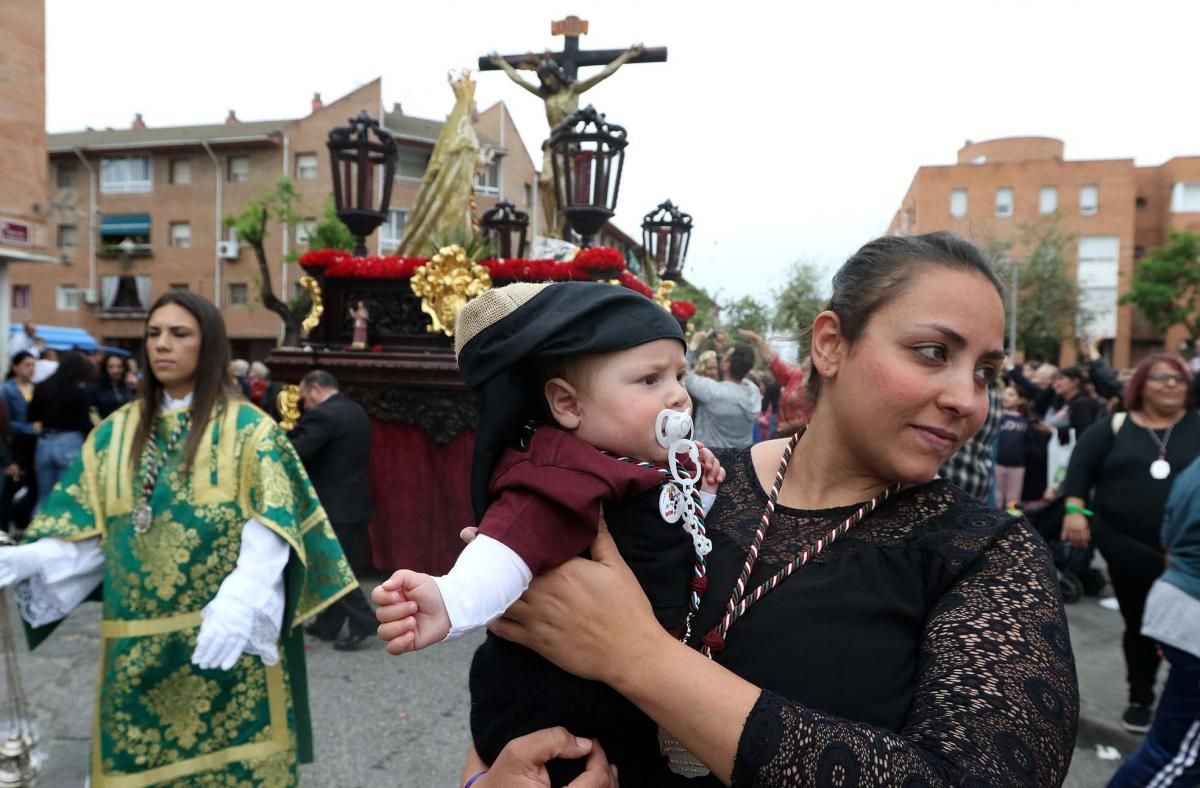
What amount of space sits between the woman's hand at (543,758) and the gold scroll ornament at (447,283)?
16.5 feet

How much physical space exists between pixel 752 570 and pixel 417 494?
218 inches

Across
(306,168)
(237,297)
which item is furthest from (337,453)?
(237,297)

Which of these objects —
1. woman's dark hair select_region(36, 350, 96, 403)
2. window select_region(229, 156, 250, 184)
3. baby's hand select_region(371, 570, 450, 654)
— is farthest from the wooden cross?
window select_region(229, 156, 250, 184)

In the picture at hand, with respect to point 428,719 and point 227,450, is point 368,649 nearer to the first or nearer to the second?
point 428,719

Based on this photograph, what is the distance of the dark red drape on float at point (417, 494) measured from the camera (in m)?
6.51

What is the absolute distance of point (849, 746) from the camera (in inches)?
42.4

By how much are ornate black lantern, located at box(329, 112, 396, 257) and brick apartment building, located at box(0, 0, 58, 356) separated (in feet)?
44.5

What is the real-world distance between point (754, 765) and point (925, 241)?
93cm

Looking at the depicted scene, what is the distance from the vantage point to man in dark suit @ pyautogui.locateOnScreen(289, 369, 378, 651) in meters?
5.59

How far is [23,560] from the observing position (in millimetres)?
2873

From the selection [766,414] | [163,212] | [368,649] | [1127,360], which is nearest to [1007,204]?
[1127,360]

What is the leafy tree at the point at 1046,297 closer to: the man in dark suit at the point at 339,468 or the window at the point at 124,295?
the man in dark suit at the point at 339,468

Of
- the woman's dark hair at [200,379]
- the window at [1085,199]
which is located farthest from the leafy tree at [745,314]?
the window at [1085,199]

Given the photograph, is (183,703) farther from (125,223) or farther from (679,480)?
(125,223)
